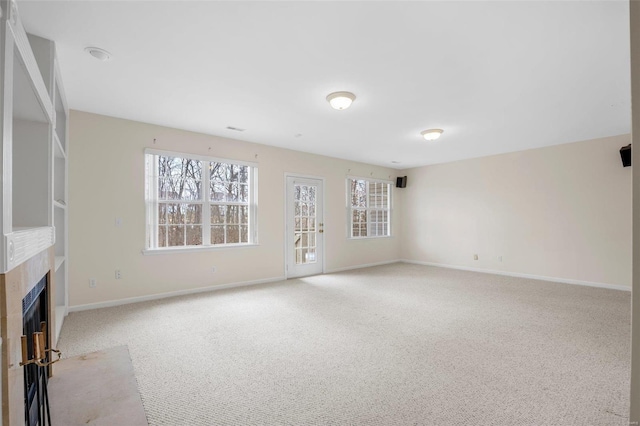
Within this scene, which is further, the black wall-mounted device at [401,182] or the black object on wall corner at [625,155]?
the black wall-mounted device at [401,182]

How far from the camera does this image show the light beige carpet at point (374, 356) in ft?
6.21

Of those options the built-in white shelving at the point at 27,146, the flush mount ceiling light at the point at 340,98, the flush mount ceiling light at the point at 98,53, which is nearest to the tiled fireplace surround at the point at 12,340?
the built-in white shelving at the point at 27,146

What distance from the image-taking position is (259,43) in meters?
2.38

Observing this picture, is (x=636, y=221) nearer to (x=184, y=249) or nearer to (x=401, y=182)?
Result: (x=184, y=249)

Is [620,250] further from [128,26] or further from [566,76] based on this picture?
[128,26]

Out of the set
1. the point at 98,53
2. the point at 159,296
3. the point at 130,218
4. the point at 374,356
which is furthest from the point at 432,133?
the point at 159,296

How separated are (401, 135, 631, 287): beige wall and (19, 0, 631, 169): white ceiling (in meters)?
0.98

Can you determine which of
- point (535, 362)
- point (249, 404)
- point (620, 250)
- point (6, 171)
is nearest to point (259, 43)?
point (6, 171)

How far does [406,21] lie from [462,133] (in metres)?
3.17

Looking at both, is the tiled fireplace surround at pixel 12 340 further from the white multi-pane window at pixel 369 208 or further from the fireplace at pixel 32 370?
the white multi-pane window at pixel 369 208

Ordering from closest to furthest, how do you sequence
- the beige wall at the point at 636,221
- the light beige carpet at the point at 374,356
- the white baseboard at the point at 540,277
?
the beige wall at the point at 636,221 < the light beige carpet at the point at 374,356 < the white baseboard at the point at 540,277

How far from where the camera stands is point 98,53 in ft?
8.22

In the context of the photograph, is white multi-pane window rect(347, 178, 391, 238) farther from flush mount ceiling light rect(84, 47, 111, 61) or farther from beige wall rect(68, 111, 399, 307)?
flush mount ceiling light rect(84, 47, 111, 61)

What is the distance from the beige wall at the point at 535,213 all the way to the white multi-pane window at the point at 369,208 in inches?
31.5
